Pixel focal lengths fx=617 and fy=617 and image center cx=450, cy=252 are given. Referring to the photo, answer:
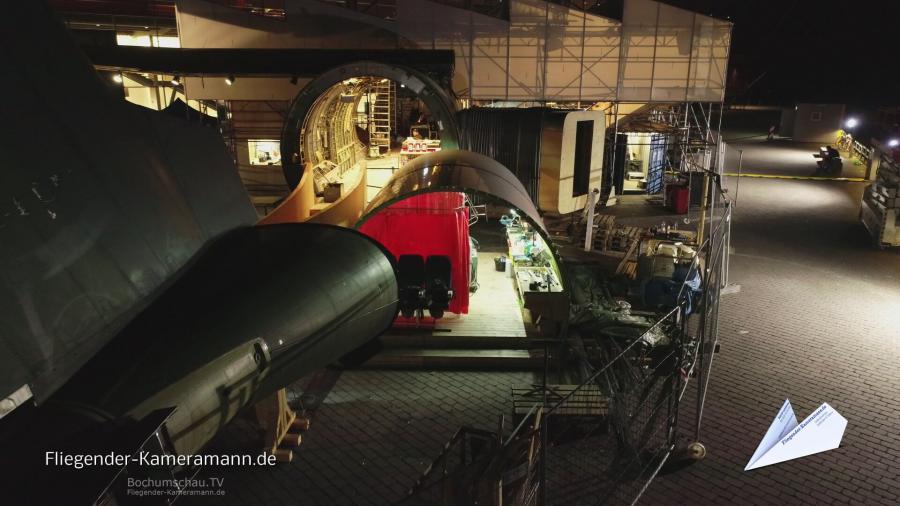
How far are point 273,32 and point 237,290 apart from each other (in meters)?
18.5

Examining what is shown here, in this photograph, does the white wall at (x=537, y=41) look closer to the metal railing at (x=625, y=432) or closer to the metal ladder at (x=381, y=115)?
the metal ladder at (x=381, y=115)

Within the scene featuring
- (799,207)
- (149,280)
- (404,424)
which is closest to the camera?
(149,280)

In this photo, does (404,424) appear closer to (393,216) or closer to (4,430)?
(393,216)

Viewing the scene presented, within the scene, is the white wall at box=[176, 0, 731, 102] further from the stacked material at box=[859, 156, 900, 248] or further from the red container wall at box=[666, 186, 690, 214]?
the stacked material at box=[859, 156, 900, 248]

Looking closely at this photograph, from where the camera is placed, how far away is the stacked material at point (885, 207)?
741 inches

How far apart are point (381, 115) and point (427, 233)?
2009cm

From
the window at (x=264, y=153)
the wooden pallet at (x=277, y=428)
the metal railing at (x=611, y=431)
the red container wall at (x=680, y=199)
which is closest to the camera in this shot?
the metal railing at (x=611, y=431)

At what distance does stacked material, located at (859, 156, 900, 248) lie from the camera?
61.8ft

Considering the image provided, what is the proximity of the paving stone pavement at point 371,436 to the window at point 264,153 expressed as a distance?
1672cm

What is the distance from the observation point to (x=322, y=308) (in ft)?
21.0

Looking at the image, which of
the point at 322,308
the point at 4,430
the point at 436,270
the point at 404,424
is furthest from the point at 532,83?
the point at 4,430

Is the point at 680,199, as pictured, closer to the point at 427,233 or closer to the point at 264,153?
Answer: the point at 427,233

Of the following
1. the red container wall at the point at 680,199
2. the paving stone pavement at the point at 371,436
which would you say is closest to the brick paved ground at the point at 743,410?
the paving stone pavement at the point at 371,436

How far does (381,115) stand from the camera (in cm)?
3141
